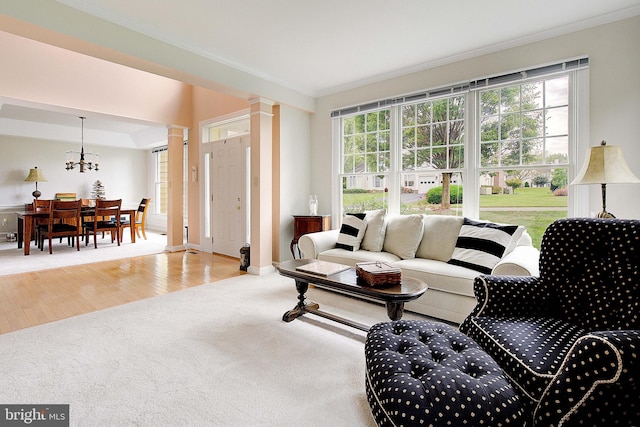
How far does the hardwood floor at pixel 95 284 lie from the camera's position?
300cm

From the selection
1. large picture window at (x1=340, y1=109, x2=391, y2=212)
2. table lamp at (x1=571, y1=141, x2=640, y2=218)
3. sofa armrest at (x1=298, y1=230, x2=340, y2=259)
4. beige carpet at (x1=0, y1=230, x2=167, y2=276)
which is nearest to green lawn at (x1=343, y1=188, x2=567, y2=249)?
table lamp at (x1=571, y1=141, x2=640, y2=218)

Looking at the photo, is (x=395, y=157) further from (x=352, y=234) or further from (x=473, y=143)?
(x=352, y=234)

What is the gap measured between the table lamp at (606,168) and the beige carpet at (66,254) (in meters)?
6.23

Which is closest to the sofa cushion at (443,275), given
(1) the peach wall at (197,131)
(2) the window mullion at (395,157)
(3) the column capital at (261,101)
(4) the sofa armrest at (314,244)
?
(4) the sofa armrest at (314,244)

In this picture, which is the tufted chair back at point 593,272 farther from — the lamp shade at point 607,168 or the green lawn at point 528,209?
the green lawn at point 528,209

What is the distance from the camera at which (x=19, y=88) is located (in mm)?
4258

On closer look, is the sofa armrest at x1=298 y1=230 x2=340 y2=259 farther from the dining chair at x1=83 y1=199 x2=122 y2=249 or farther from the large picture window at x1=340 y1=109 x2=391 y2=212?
the dining chair at x1=83 y1=199 x2=122 y2=249

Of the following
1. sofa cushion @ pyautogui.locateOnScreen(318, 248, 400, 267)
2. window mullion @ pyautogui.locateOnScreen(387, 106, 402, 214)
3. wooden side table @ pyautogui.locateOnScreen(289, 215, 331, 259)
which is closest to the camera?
sofa cushion @ pyautogui.locateOnScreen(318, 248, 400, 267)

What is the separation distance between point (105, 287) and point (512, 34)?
16.9 feet

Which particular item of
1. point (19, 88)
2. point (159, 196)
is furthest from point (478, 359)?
point (159, 196)

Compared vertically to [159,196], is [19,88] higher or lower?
higher

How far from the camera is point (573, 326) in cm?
163

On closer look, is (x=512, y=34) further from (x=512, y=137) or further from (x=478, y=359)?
(x=478, y=359)

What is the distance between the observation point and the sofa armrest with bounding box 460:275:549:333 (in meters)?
1.77
